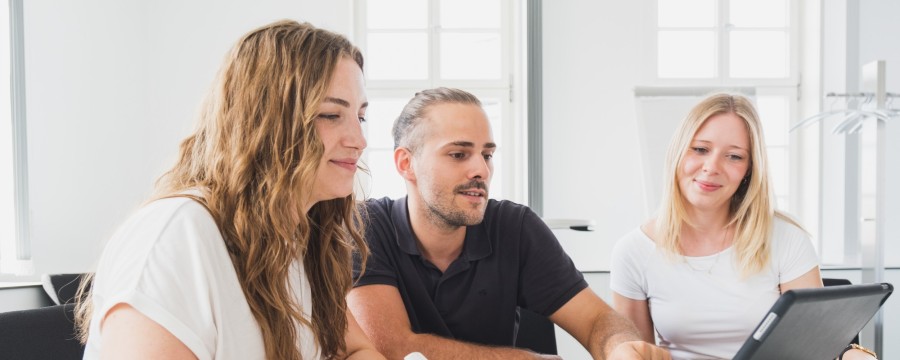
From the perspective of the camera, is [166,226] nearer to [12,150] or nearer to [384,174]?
[12,150]

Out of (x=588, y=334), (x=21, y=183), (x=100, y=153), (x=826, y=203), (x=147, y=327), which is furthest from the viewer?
(x=826, y=203)

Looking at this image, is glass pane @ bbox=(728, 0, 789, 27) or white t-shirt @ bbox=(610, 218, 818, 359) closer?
white t-shirt @ bbox=(610, 218, 818, 359)

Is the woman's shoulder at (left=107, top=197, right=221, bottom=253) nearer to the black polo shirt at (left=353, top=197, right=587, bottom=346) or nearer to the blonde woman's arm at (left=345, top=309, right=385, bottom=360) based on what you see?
the blonde woman's arm at (left=345, top=309, right=385, bottom=360)

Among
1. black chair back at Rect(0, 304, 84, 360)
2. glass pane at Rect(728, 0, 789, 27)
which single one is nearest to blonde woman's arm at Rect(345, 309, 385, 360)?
black chair back at Rect(0, 304, 84, 360)

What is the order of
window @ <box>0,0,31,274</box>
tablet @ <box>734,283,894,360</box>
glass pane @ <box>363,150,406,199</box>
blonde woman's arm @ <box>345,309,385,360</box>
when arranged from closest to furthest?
tablet @ <box>734,283,894,360</box>, blonde woman's arm @ <box>345,309,385,360</box>, window @ <box>0,0,31,274</box>, glass pane @ <box>363,150,406,199</box>

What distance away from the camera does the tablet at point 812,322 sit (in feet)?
3.86

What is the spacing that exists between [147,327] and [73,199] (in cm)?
394

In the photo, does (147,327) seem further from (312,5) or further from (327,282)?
(312,5)

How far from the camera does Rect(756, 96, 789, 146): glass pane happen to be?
5750 millimetres

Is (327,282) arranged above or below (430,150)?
below

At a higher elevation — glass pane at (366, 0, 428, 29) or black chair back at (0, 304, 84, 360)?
glass pane at (366, 0, 428, 29)

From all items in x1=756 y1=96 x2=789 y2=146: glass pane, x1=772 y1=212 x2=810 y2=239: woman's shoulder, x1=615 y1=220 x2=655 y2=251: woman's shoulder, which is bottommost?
x1=615 y1=220 x2=655 y2=251: woman's shoulder

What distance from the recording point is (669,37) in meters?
5.82

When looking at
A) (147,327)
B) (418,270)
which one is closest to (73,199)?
(418,270)
